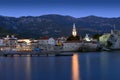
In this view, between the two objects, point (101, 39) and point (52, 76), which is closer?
point (52, 76)

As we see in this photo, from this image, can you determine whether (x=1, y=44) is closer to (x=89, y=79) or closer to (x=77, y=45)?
(x=77, y=45)

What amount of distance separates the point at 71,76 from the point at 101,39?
246ft

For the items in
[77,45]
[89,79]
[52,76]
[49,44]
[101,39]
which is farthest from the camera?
[101,39]

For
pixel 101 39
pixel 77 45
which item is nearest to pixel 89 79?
pixel 77 45

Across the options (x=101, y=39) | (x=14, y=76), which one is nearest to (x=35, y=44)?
(x=101, y=39)

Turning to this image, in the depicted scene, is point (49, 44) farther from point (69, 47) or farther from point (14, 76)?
point (14, 76)

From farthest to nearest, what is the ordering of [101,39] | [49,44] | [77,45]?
[101,39]
[49,44]
[77,45]

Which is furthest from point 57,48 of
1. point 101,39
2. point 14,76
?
point 14,76

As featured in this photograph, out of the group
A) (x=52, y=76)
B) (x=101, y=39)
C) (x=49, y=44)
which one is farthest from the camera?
(x=101, y=39)

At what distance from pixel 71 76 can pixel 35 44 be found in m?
69.3

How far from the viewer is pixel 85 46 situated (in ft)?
311

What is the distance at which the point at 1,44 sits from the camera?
105 metres

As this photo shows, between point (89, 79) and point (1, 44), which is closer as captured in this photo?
point (89, 79)

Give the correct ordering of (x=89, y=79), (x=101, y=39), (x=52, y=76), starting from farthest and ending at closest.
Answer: (x=101, y=39)
(x=52, y=76)
(x=89, y=79)
